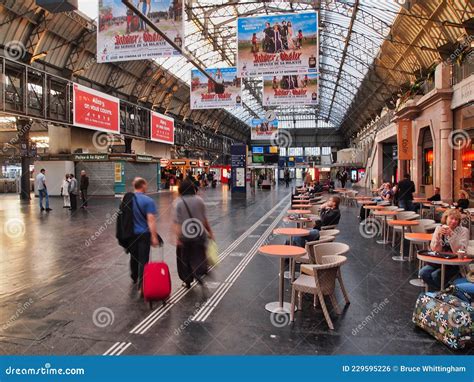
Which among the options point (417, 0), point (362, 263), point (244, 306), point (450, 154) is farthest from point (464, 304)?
point (417, 0)

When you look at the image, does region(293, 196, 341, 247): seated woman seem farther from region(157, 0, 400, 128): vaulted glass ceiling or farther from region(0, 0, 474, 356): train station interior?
region(157, 0, 400, 128): vaulted glass ceiling

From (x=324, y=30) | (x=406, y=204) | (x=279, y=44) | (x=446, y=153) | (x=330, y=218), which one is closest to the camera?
(x=330, y=218)

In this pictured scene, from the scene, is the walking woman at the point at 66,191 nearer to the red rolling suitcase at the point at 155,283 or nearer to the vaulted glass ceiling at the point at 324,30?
the vaulted glass ceiling at the point at 324,30

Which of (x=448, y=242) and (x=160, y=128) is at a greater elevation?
(x=160, y=128)

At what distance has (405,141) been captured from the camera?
741 inches

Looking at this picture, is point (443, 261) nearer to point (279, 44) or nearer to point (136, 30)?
point (136, 30)

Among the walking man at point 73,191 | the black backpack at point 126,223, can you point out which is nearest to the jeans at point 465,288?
the black backpack at point 126,223

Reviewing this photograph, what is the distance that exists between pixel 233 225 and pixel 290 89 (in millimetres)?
7536

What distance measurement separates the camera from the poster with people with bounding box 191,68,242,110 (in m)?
17.4

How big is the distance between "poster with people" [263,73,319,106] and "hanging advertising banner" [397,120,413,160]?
5128mm

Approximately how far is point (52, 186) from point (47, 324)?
24.1 meters

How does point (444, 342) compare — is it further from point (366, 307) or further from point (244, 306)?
point (244, 306)

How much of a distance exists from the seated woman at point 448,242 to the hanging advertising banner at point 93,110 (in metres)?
16.9

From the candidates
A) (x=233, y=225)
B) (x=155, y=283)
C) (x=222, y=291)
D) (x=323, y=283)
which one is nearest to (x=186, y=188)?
(x=155, y=283)
